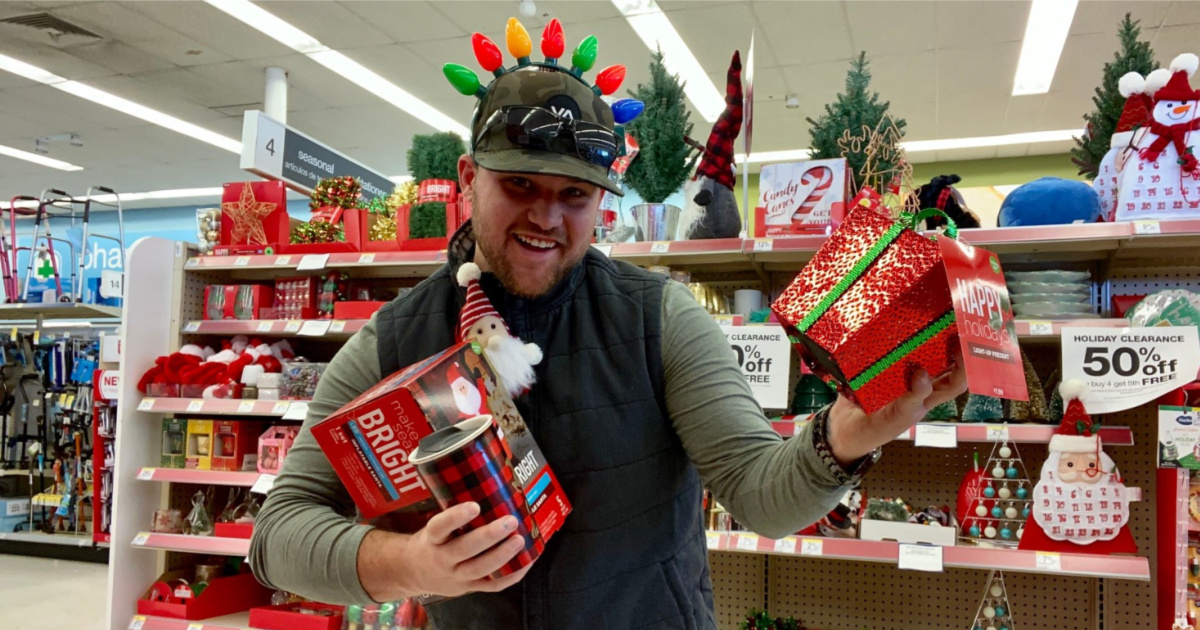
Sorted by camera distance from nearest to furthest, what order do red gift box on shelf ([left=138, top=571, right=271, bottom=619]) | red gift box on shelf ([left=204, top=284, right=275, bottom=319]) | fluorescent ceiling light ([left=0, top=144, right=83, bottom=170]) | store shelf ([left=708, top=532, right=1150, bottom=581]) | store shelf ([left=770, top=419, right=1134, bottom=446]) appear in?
store shelf ([left=708, top=532, right=1150, bottom=581]) → store shelf ([left=770, top=419, right=1134, bottom=446]) → red gift box on shelf ([left=138, top=571, right=271, bottom=619]) → red gift box on shelf ([left=204, top=284, right=275, bottom=319]) → fluorescent ceiling light ([left=0, top=144, right=83, bottom=170])

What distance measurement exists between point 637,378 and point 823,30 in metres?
5.48

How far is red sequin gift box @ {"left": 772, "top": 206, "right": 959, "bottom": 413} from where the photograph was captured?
96cm

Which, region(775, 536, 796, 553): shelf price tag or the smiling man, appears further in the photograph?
region(775, 536, 796, 553): shelf price tag

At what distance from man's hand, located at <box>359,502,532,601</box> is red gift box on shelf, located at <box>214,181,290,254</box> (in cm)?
294

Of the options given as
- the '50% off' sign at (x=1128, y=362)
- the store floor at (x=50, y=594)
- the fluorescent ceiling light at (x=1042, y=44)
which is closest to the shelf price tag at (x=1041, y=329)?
the '50% off' sign at (x=1128, y=362)

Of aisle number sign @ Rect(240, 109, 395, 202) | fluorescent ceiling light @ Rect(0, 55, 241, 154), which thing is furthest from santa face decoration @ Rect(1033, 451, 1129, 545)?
fluorescent ceiling light @ Rect(0, 55, 241, 154)

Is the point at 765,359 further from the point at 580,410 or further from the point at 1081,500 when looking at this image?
the point at 580,410

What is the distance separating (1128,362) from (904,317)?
1938 millimetres

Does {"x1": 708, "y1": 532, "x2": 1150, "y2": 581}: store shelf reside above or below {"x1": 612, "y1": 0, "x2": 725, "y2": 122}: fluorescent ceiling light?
below

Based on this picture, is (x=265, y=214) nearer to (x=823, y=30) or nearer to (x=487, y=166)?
(x=487, y=166)

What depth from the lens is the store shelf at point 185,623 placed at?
335cm

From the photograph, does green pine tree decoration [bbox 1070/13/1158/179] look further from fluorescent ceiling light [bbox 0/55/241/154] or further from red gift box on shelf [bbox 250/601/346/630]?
fluorescent ceiling light [bbox 0/55/241/154]

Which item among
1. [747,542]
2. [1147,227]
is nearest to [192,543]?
[747,542]

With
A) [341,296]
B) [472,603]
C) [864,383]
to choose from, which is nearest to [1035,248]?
[864,383]
